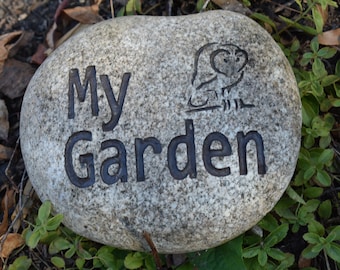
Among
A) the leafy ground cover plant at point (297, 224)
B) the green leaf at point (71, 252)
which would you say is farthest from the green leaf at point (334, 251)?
the green leaf at point (71, 252)

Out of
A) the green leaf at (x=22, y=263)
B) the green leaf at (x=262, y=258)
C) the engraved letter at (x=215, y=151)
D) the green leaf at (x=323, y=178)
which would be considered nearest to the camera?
the engraved letter at (x=215, y=151)

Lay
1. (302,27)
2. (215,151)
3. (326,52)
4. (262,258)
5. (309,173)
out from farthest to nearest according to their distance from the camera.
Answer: (302,27) → (326,52) → (309,173) → (262,258) → (215,151)

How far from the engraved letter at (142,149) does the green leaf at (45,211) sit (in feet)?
1.09

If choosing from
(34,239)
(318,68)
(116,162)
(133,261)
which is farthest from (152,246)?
(318,68)

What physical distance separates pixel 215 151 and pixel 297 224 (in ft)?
1.70

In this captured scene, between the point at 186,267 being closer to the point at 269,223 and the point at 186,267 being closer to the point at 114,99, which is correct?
the point at 269,223

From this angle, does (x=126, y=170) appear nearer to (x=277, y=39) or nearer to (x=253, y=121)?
(x=253, y=121)

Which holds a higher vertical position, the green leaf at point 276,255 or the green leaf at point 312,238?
the green leaf at point 312,238

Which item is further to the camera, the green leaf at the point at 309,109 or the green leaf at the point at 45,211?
the green leaf at the point at 309,109

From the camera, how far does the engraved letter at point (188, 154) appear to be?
1978 mm

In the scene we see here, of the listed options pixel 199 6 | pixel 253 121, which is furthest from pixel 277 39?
pixel 253 121

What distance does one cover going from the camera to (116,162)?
6.64ft

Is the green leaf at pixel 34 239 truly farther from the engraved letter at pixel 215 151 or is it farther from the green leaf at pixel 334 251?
the green leaf at pixel 334 251

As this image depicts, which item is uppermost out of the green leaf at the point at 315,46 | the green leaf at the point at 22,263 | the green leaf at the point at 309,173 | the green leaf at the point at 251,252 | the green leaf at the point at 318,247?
the green leaf at the point at 315,46
